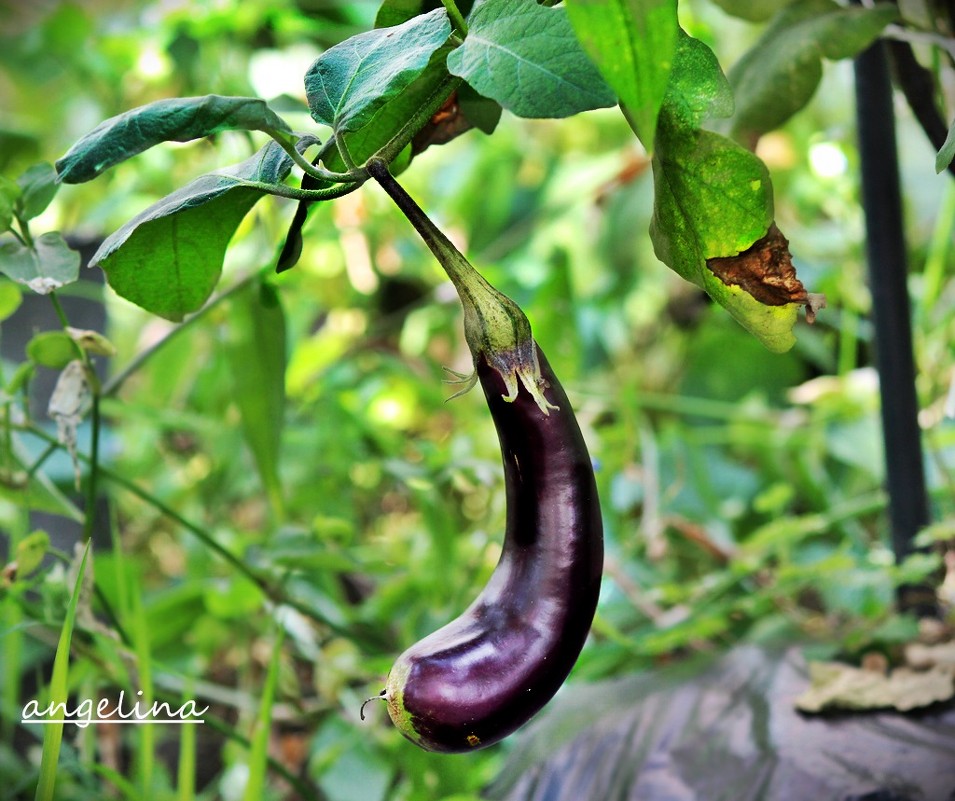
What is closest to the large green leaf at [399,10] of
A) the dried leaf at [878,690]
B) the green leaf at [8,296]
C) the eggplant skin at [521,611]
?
the eggplant skin at [521,611]

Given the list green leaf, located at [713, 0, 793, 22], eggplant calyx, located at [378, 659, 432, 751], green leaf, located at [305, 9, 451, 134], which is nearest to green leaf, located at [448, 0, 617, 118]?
green leaf, located at [305, 9, 451, 134]

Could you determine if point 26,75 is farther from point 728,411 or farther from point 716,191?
point 716,191

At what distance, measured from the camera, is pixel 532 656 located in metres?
0.29

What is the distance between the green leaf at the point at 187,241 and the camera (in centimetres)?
28

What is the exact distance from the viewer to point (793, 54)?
1.42 ft

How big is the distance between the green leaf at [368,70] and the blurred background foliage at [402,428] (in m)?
0.21

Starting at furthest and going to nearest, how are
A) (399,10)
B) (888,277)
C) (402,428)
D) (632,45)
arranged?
(402,428) < (888,277) < (399,10) < (632,45)

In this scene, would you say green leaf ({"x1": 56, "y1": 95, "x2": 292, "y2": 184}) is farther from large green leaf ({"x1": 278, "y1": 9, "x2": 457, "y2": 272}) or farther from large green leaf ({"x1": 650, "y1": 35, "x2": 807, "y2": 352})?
large green leaf ({"x1": 650, "y1": 35, "x2": 807, "y2": 352})

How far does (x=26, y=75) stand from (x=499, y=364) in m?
1.28

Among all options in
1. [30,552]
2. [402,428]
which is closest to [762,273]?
[30,552]

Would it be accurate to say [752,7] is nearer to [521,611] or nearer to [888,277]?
[888,277]

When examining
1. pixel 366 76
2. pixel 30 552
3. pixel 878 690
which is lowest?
pixel 878 690

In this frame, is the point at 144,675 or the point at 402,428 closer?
the point at 144,675

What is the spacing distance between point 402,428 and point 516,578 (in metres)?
0.89
